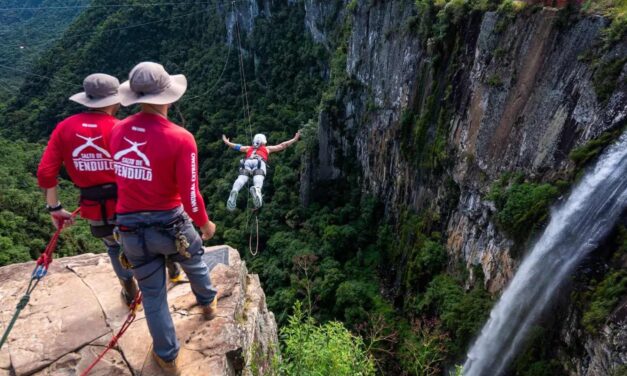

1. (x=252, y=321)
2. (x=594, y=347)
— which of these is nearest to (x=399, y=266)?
(x=594, y=347)

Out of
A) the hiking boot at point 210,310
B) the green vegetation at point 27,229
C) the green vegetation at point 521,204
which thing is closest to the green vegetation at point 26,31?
the green vegetation at point 27,229

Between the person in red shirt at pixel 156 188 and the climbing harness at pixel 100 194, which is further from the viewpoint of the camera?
the climbing harness at pixel 100 194

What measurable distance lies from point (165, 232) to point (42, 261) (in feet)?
5.15

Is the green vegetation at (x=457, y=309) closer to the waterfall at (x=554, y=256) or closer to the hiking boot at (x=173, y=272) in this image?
the waterfall at (x=554, y=256)

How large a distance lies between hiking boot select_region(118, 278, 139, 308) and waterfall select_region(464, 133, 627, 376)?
25.0 ft

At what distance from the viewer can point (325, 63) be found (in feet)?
113

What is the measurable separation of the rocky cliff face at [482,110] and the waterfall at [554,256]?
0.53 m

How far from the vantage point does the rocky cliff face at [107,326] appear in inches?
159

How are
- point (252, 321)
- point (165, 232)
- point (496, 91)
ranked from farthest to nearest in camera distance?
point (496, 91) < point (252, 321) < point (165, 232)

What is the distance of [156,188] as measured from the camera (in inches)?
131

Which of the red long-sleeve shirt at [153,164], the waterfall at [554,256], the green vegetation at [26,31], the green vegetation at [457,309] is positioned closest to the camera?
the red long-sleeve shirt at [153,164]

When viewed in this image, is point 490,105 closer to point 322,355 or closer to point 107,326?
point 322,355

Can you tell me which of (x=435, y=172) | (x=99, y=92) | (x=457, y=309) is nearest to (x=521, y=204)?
(x=457, y=309)

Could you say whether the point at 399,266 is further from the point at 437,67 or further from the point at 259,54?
the point at 259,54
